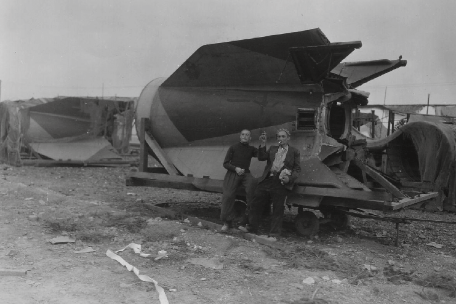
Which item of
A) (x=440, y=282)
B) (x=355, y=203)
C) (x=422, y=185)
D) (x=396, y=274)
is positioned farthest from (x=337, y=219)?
(x=422, y=185)

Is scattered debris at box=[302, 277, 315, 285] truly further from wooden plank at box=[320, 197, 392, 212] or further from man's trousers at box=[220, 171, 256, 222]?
man's trousers at box=[220, 171, 256, 222]

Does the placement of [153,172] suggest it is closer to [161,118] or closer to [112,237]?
[161,118]

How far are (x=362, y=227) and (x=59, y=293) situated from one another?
505 centimetres

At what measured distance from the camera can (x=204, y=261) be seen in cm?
476

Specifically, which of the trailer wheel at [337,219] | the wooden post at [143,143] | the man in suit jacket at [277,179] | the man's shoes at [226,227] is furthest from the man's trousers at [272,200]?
the wooden post at [143,143]

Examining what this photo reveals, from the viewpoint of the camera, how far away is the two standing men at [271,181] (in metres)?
5.70

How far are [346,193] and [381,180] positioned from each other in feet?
2.52

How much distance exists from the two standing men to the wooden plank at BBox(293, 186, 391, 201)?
217 millimetres

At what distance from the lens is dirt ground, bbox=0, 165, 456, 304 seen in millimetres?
3812

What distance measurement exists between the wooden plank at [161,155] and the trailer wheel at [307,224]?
2336 millimetres

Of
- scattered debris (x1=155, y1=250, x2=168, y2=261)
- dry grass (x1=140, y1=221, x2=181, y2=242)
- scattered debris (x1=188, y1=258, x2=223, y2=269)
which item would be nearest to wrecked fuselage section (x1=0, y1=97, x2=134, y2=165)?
dry grass (x1=140, y1=221, x2=181, y2=242)

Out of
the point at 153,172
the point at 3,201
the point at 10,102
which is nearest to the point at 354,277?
the point at 153,172

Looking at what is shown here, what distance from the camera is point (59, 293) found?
367 cm

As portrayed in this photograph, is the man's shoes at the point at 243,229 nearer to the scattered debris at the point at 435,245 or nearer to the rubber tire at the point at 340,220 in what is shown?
the rubber tire at the point at 340,220
